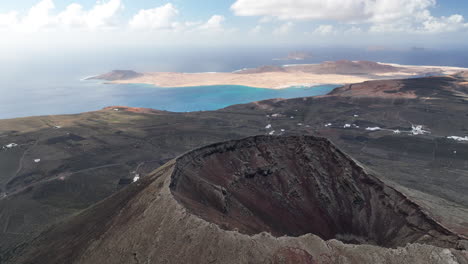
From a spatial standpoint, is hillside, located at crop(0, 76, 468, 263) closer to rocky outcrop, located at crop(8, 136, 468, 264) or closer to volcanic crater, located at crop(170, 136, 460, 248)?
rocky outcrop, located at crop(8, 136, 468, 264)

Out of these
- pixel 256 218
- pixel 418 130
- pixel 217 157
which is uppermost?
pixel 217 157

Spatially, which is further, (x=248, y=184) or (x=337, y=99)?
(x=337, y=99)

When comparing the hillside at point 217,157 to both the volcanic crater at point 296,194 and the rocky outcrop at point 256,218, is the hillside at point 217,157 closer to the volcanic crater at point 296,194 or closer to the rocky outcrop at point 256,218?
the rocky outcrop at point 256,218

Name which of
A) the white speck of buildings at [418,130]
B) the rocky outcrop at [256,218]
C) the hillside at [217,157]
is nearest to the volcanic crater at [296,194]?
the rocky outcrop at [256,218]

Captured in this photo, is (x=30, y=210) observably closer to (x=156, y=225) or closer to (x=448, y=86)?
(x=156, y=225)

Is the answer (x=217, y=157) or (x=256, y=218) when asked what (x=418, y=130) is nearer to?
(x=217, y=157)

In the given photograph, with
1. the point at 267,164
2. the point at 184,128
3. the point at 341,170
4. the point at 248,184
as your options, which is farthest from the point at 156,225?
the point at 184,128

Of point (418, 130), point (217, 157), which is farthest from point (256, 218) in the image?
point (418, 130)
